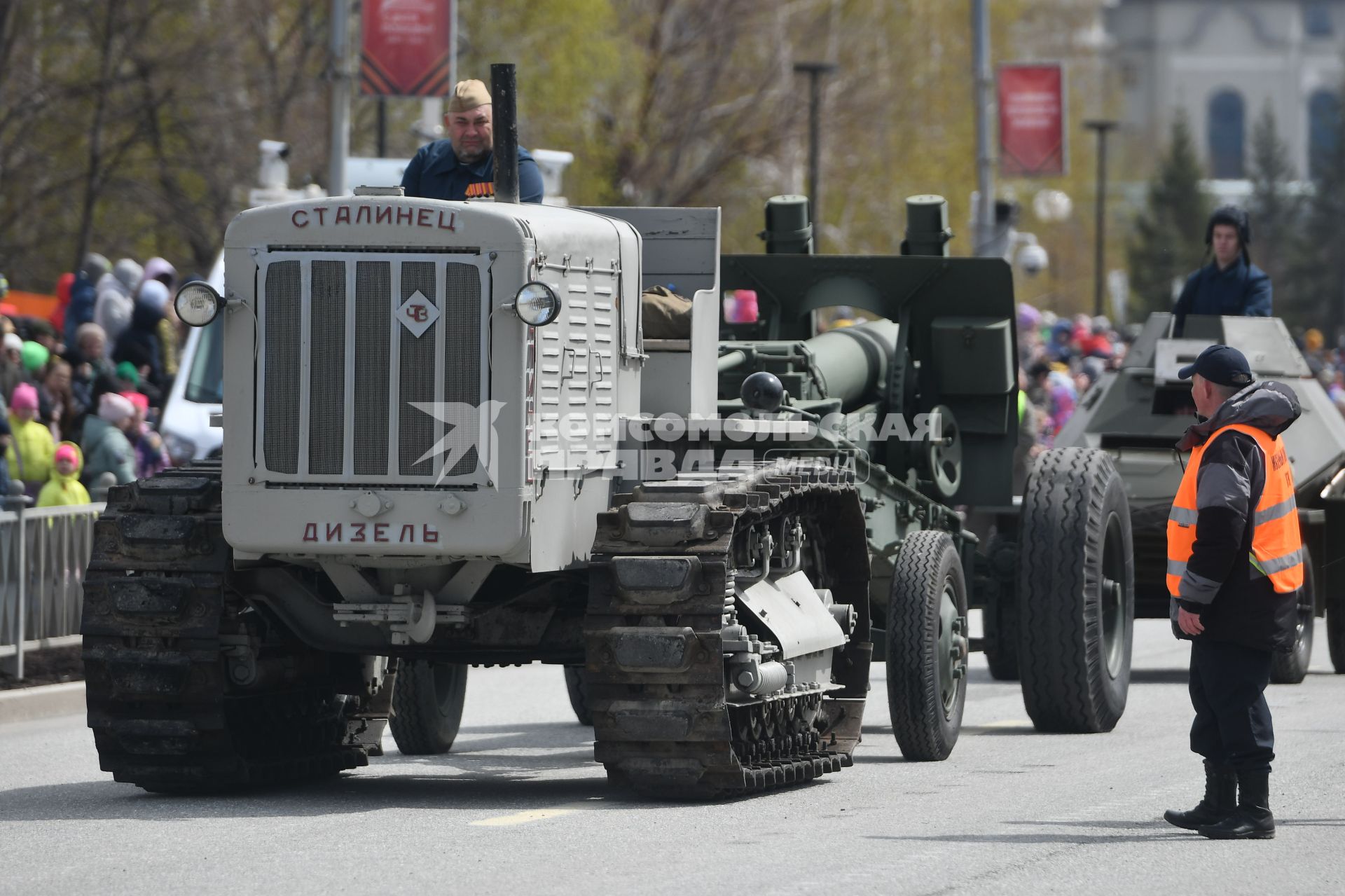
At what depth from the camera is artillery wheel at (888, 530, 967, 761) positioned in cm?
1125

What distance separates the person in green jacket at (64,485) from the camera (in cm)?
1623

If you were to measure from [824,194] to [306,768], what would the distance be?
40881mm

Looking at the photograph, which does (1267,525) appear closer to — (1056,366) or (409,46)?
(409,46)

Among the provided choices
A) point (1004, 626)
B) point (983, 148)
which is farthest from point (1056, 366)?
point (1004, 626)

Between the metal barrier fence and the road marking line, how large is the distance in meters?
5.63

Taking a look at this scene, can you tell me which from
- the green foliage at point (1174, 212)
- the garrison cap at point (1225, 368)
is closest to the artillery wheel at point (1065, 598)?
the garrison cap at point (1225, 368)

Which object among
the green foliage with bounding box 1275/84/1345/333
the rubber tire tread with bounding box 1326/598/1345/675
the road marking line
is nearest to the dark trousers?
the road marking line

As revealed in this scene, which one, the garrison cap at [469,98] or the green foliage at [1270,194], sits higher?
the green foliage at [1270,194]

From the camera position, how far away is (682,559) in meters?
9.30

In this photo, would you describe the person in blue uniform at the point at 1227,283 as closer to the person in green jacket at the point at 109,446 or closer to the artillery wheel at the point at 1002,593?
the artillery wheel at the point at 1002,593

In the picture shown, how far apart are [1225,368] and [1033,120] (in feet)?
75.9

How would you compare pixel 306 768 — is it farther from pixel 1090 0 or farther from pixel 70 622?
pixel 1090 0

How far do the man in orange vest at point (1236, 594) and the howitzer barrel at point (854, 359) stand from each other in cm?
396

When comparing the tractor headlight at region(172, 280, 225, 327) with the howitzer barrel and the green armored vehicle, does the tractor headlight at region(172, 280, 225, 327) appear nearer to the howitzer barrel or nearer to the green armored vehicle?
the howitzer barrel
